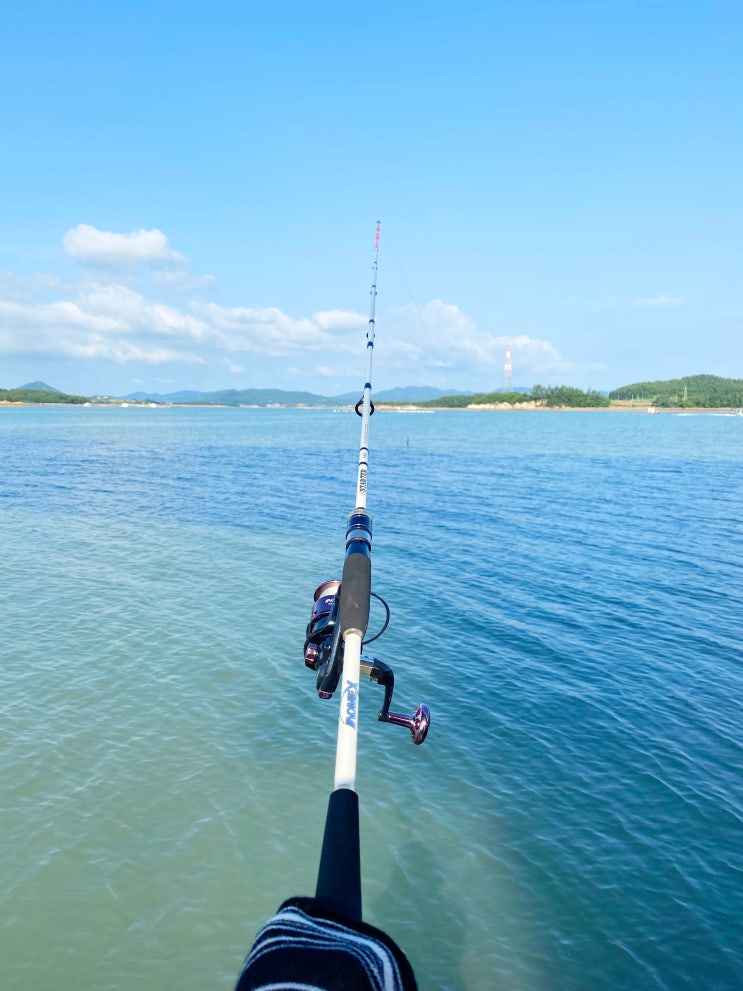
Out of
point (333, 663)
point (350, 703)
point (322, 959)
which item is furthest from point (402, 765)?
point (322, 959)

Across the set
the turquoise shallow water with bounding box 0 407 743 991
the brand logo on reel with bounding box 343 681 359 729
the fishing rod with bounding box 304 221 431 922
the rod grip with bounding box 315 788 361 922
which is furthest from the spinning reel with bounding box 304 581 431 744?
Result: the turquoise shallow water with bounding box 0 407 743 991

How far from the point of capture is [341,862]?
2.14 metres

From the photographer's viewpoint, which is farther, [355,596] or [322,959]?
[355,596]

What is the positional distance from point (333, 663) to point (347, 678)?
3.61ft

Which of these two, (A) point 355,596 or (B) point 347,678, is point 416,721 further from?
(B) point 347,678

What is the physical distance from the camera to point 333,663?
182 inches

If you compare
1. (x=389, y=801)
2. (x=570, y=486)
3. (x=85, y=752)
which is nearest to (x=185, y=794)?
(x=85, y=752)

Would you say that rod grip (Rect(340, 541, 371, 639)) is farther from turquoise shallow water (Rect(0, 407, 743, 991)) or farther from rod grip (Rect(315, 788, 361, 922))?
turquoise shallow water (Rect(0, 407, 743, 991))

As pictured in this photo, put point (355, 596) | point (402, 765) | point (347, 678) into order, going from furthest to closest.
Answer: point (402, 765) < point (355, 596) < point (347, 678)

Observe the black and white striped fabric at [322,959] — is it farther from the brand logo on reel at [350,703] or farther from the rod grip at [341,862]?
the brand logo on reel at [350,703]

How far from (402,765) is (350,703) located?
8.42 m

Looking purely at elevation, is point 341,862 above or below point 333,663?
above


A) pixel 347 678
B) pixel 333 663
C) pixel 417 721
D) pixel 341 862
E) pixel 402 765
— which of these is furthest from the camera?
pixel 402 765

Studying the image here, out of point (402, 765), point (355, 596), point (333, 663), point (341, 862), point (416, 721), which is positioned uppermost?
point (355, 596)
